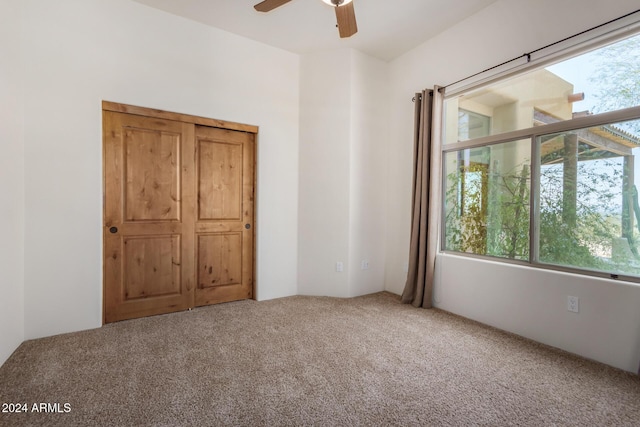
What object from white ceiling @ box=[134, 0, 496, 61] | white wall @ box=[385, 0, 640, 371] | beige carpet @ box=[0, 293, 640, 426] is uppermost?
white ceiling @ box=[134, 0, 496, 61]

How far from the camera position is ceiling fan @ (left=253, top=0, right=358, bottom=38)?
6.85 ft

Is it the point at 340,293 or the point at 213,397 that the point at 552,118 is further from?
the point at 213,397

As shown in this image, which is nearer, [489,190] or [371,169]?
[489,190]

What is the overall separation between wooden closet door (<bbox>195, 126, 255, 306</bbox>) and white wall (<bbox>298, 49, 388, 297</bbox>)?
678mm

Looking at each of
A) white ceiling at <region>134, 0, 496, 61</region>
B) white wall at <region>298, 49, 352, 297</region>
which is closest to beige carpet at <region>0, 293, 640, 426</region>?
white wall at <region>298, 49, 352, 297</region>

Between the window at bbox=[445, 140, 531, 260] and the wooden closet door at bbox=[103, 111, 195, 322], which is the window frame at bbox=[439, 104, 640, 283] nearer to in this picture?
the window at bbox=[445, 140, 531, 260]

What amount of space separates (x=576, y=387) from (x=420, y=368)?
92 centimetres

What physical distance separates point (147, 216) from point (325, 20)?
266 cm

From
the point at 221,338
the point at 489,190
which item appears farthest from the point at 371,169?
the point at 221,338

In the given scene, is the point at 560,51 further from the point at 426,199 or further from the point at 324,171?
the point at 324,171

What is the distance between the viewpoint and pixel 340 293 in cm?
374

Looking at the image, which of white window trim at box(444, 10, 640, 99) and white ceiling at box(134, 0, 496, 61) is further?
white ceiling at box(134, 0, 496, 61)

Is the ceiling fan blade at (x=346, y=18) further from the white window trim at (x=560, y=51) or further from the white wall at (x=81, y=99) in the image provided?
the white wall at (x=81, y=99)

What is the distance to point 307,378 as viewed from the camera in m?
1.95
